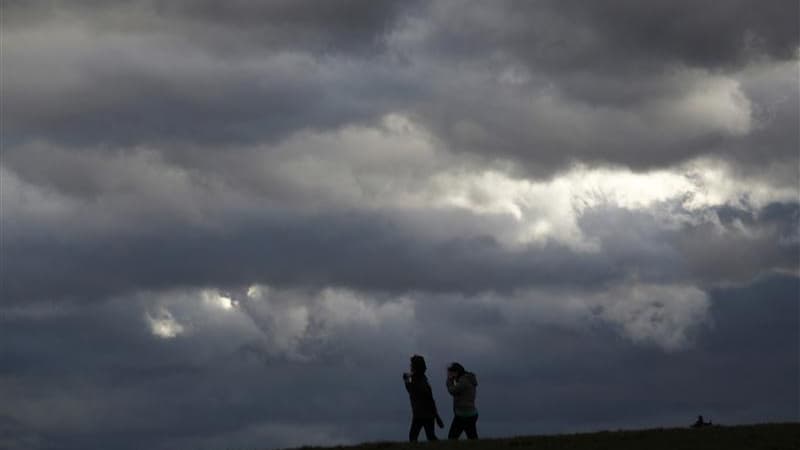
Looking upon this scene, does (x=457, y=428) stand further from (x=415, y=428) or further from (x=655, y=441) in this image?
(x=655, y=441)

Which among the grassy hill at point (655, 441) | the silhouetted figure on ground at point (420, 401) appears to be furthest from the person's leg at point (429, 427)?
the grassy hill at point (655, 441)

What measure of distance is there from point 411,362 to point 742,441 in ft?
33.4

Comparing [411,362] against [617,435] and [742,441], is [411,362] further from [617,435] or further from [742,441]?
[742,441]

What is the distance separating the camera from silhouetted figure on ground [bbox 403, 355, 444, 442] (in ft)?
141

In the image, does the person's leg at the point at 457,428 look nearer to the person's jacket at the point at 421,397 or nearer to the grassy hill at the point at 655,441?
the person's jacket at the point at 421,397

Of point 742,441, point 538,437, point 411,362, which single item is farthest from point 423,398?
point 742,441

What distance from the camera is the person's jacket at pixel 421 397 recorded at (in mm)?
42906

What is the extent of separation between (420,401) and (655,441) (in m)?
7.69

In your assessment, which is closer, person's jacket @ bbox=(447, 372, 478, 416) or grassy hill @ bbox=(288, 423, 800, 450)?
grassy hill @ bbox=(288, 423, 800, 450)

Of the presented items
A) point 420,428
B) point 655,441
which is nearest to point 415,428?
point 420,428

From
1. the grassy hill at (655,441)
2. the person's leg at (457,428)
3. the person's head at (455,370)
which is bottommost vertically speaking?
the grassy hill at (655,441)

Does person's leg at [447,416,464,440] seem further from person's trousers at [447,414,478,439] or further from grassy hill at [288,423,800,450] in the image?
grassy hill at [288,423,800,450]

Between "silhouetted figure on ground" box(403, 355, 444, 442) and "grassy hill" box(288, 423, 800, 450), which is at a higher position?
"silhouetted figure on ground" box(403, 355, 444, 442)

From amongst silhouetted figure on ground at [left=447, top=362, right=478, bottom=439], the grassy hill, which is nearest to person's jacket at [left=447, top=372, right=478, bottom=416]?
silhouetted figure on ground at [left=447, top=362, right=478, bottom=439]
